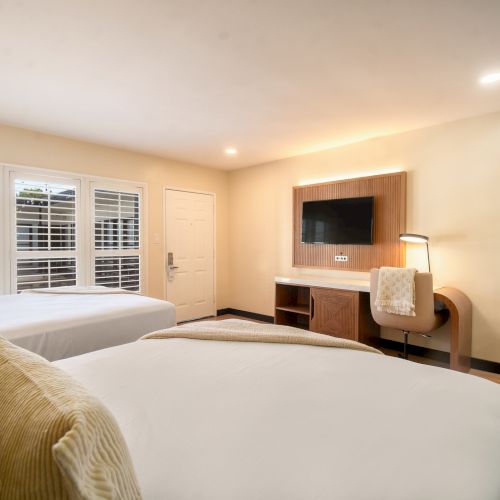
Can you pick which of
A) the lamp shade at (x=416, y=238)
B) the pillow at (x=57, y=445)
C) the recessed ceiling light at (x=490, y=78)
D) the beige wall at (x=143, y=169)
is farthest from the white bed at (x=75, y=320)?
the recessed ceiling light at (x=490, y=78)

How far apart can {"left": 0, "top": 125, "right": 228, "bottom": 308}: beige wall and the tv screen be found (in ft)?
5.41

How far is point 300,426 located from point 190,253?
4253mm

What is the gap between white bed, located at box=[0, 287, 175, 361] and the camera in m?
2.13

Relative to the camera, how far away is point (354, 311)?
354 centimetres

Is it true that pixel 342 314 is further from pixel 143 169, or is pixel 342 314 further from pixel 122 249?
pixel 143 169

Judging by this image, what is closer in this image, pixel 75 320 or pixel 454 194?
pixel 75 320

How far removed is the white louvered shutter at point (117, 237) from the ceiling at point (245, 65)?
86cm

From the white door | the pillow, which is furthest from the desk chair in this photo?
the white door

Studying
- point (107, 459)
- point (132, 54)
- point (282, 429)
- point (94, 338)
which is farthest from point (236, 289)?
point (107, 459)

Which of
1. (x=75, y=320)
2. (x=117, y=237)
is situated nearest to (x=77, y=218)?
(x=117, y=237)

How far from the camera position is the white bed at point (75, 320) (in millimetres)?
2135

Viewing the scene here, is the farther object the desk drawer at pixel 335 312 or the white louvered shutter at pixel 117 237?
the white louvered shutter at pixel 117 237

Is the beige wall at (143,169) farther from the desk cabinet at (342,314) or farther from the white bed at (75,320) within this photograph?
the desk cabinet at (342,314)

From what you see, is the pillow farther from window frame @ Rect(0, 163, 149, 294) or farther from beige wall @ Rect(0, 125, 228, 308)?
beige wall @ Rect(0, 125, 228, 308)
